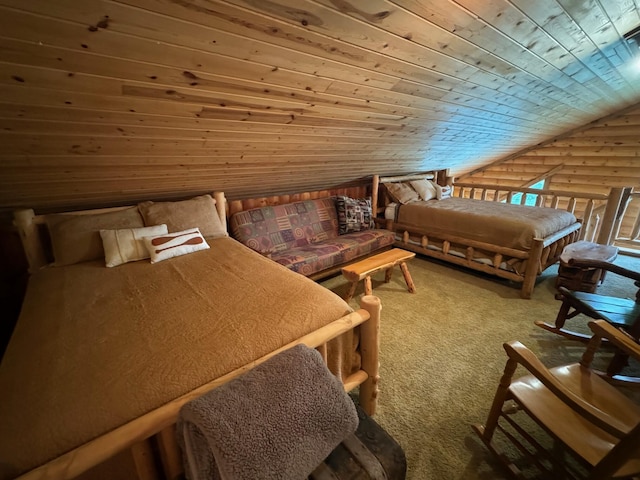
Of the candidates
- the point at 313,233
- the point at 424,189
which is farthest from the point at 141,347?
the point at 424,189

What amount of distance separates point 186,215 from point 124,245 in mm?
488

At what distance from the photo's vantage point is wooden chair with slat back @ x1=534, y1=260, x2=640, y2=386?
1.44 m

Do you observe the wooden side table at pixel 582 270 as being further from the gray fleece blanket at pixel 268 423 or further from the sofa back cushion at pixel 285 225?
the gray fleece blanket at pixel 268 423

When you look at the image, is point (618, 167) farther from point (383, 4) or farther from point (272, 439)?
point (272, 439)

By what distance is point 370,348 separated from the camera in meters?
1.28

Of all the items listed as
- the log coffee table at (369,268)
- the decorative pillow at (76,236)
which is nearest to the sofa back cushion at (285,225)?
the log coffee table at (369,268)

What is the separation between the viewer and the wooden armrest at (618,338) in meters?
0.94

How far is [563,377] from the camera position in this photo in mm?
1172

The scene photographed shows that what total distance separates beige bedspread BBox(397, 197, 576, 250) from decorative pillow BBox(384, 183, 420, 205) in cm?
11

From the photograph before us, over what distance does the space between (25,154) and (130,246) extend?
710 millimetres

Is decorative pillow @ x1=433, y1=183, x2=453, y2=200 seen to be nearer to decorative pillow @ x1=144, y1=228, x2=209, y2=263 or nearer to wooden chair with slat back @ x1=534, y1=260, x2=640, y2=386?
wooden chair with slat back @ x1=534, y1=260, x2=640, y2=386

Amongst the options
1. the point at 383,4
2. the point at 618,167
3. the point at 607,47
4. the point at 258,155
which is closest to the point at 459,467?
the point at 383,4

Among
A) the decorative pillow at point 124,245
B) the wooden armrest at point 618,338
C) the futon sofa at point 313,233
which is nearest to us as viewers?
the wooden armrest at point 618,338

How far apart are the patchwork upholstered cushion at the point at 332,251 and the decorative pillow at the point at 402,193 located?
0.57 metres
